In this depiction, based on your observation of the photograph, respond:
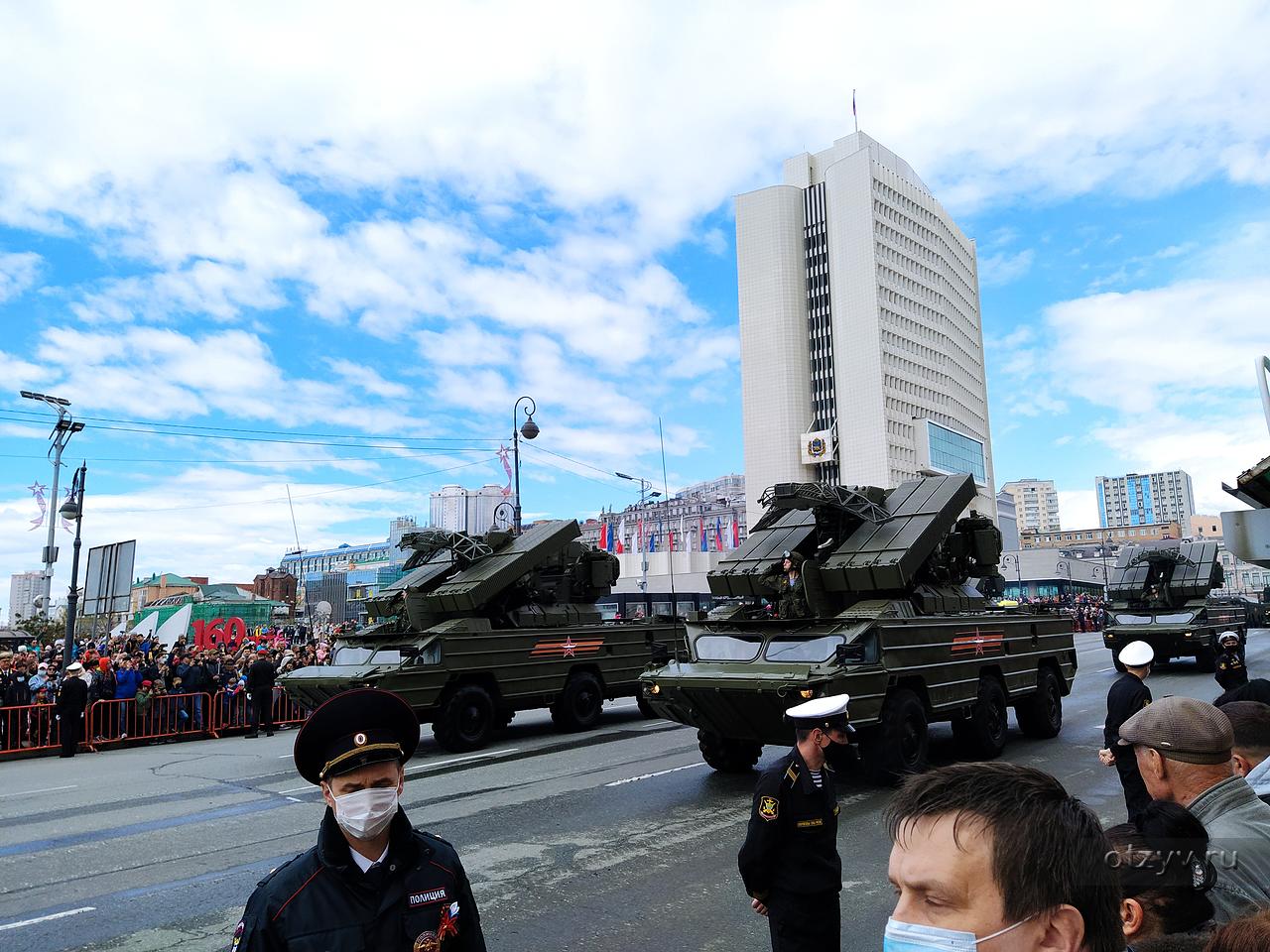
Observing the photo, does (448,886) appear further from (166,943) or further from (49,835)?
(49,835)

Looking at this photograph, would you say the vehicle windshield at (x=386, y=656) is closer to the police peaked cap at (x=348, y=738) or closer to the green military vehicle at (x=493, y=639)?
the green military vehicle at (x=493, y=639)

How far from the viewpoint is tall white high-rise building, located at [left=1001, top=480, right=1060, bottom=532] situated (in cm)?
19412

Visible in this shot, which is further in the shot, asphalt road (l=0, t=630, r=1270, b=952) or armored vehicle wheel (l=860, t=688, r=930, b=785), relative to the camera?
armored vehicle wheel (l=860, t=688, r=930, b=785)

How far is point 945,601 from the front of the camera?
11641mm

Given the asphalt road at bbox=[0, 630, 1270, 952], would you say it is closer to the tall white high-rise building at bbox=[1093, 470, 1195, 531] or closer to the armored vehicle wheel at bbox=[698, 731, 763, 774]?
the armored vehicle wheel at bbox=[698, 731, 763, 774]

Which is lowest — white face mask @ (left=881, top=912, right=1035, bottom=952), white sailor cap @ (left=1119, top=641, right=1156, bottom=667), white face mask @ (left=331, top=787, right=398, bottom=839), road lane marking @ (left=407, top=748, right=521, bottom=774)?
road lane marking @ (left=407, top=748, right=521, bottom=774)

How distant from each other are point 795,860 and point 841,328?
84.1 meters

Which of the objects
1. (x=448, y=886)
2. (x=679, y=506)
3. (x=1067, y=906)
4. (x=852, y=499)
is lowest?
(x=448, y=886)

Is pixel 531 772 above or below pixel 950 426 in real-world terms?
below

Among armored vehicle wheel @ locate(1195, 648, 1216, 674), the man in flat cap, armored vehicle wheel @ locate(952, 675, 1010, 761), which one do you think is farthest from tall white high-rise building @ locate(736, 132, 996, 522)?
the man in flat cap

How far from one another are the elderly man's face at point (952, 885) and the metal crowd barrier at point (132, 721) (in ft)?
45.3

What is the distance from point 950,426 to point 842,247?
2213 centimetres

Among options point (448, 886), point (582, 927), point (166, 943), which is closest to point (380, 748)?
point (448, 886)

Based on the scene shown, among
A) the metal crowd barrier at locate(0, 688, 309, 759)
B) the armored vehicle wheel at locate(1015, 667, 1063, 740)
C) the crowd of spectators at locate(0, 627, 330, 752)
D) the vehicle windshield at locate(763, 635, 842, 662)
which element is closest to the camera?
the vehicle windshield at locate(763, 635, 842, 662)
